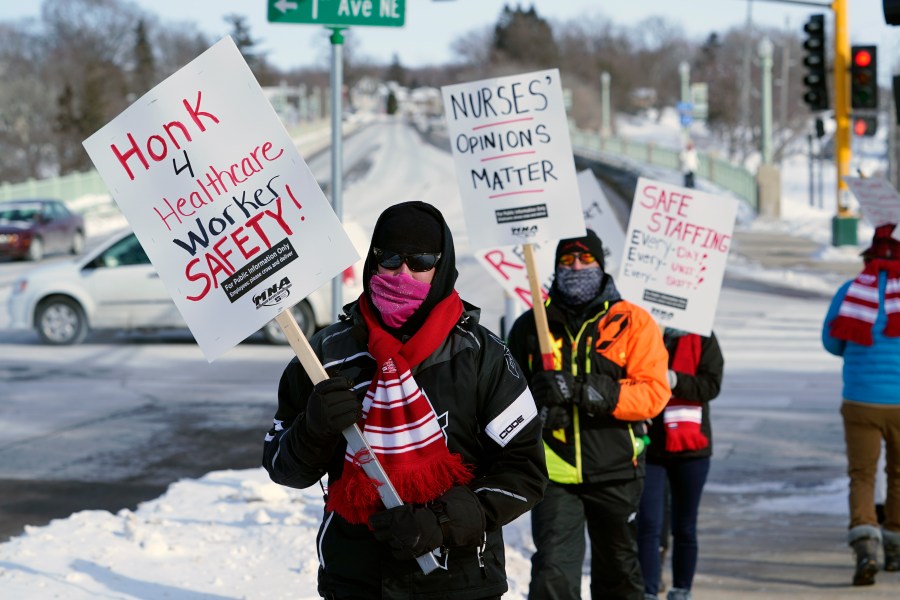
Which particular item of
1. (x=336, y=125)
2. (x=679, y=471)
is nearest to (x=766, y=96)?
(x=336, y=125)

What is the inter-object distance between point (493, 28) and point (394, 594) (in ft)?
568

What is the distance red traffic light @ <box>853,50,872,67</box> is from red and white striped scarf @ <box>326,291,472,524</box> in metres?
21.7

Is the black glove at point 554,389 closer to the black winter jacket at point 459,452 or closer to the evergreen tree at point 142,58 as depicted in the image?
the black winter jacket at point 459,452

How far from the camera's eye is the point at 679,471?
6809mm

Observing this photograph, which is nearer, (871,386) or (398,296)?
(398,296)

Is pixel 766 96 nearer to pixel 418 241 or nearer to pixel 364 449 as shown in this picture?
pixel 418 241

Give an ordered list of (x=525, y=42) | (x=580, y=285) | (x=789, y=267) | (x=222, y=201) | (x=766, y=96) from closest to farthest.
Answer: (x=222, y=201)
(x=580, y=285)
(x=789, y=267)
(x=766, y=96)
(x=525, y=42)

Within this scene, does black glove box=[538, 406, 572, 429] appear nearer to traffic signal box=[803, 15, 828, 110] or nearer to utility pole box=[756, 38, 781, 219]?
traffic signal box=[803, 15, 828, 110]

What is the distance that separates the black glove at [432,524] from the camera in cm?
345

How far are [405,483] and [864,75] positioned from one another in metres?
21.9

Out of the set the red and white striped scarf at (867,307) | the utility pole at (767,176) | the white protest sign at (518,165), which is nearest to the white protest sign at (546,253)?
the white protest sign at (518,165)

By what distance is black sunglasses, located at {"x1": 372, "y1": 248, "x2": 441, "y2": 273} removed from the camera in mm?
3604

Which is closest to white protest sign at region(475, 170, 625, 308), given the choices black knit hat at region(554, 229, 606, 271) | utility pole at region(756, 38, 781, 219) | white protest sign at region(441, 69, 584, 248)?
white protest sign at region(441, 69, 584, 248)

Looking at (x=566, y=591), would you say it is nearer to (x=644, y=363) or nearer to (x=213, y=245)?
(x=644, y=363)
